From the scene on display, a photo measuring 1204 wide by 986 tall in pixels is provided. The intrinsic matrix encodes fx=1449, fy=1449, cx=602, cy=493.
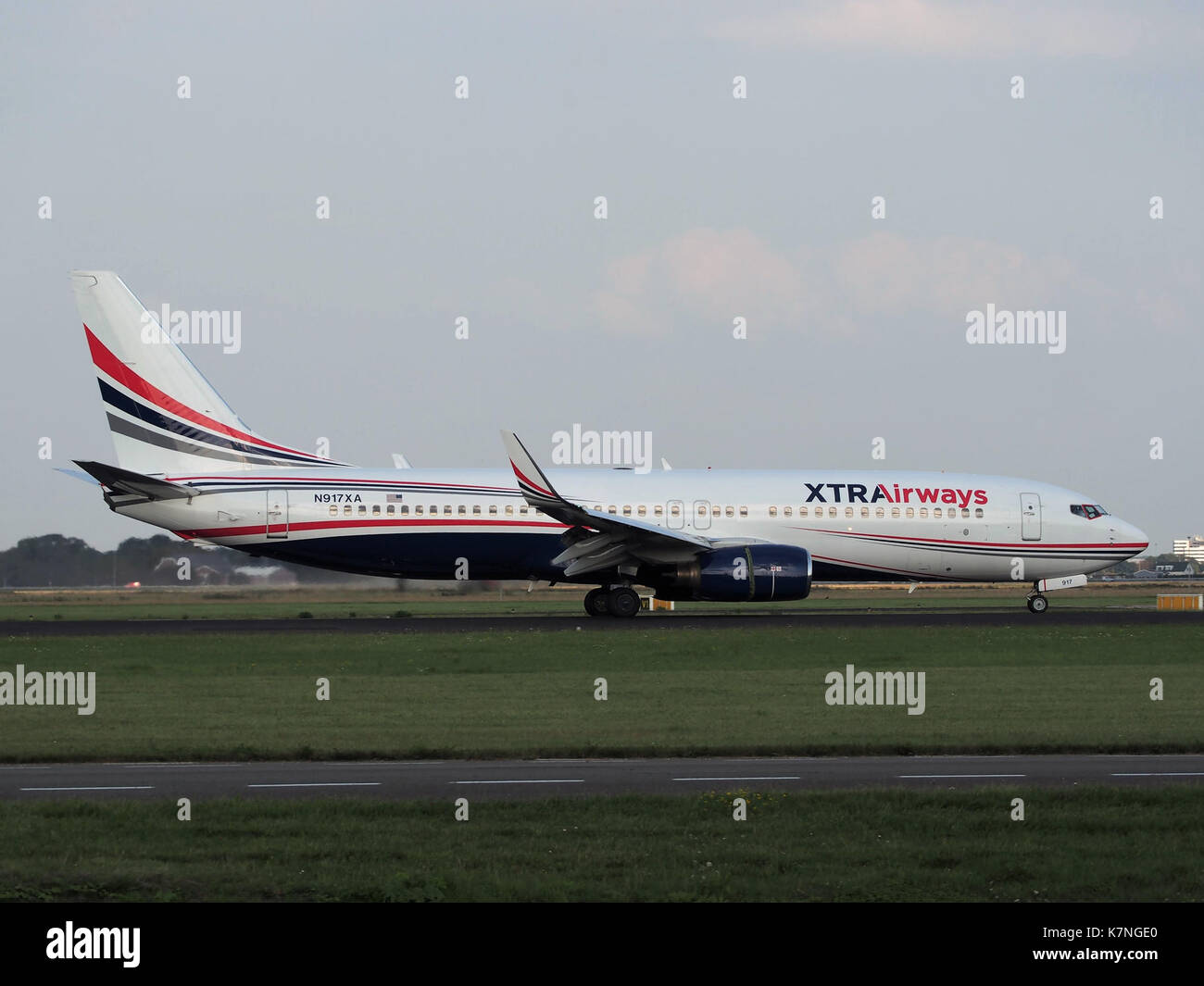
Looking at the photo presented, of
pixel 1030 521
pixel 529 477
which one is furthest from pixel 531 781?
pixel 1030 521

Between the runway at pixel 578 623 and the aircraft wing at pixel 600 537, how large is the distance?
5.40 feet

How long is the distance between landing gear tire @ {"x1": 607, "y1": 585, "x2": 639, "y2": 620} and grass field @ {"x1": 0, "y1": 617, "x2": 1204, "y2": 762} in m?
4.41

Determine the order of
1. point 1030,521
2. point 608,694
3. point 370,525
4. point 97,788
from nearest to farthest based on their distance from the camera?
1. point 97,788
2. point 608,694
3. point 370,525
4. point 1030,521

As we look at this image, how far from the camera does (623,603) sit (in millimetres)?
39312

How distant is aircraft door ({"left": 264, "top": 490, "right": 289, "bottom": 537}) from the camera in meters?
38.2

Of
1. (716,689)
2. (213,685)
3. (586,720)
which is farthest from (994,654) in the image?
(213,685)

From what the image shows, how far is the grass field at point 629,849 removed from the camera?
949 centimetres

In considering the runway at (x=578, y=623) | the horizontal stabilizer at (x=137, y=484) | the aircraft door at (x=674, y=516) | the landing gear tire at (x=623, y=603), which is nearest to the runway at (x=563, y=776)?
the runway at (x=578, y=623)

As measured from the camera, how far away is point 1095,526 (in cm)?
4272

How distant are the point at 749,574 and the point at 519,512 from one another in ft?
21.6

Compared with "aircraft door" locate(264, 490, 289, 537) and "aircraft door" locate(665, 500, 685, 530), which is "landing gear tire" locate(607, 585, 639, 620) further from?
"aircraft door" locate(264, 490, 289, 537)

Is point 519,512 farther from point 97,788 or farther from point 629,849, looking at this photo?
point 629,849
